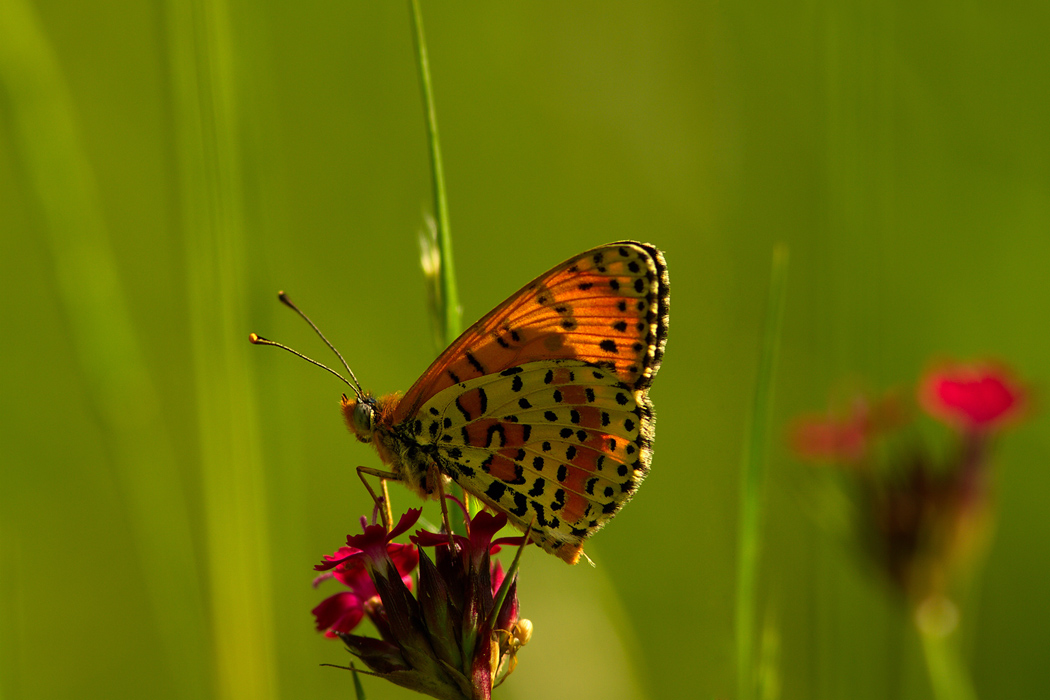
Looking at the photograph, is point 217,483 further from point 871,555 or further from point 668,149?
point 668,149

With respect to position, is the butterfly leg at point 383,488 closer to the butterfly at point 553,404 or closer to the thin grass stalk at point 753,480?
the butterfly at point 553,404

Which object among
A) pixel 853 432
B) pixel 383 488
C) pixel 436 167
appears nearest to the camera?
pixel 436 167

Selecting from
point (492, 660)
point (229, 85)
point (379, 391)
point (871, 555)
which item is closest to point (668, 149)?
point (379, 391)

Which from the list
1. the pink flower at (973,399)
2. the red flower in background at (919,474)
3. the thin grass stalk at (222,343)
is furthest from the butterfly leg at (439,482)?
the pink flower at (973,399)

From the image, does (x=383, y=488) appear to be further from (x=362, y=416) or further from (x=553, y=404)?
(x=553, y=404)

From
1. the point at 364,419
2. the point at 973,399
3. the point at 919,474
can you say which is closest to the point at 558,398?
the point at 364,419

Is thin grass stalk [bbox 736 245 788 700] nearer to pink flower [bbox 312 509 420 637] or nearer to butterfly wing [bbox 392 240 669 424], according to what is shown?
butterfly wing [bbox 392 240 669 424]
